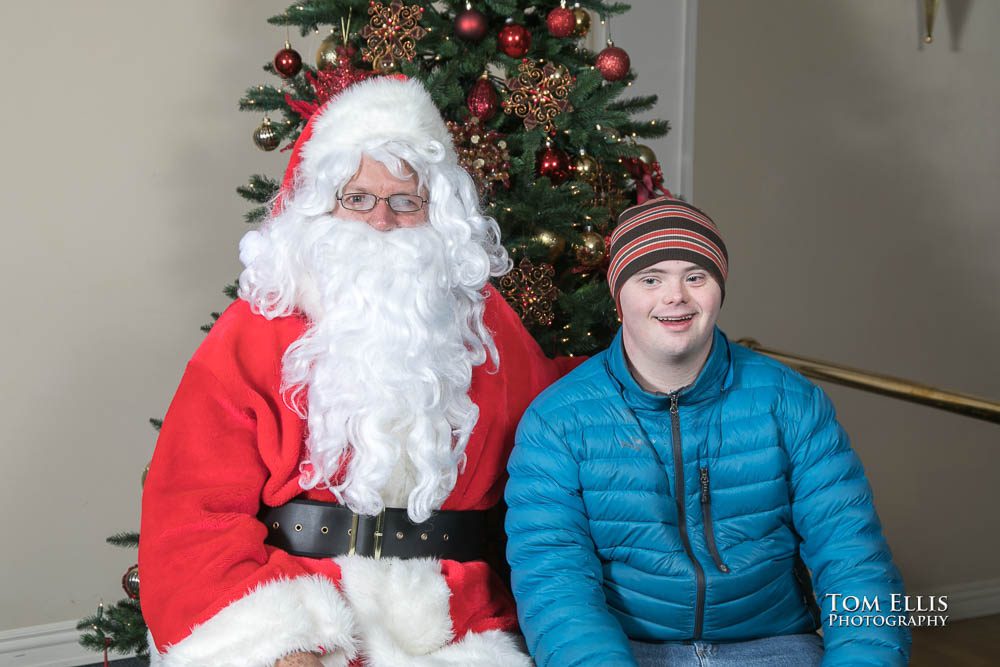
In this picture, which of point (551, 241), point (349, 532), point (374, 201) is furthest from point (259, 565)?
point (551, 241)

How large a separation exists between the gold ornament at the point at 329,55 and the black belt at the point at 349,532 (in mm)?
1177

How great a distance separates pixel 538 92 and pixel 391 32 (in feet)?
1.33

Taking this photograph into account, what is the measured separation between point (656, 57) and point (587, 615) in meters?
2.77

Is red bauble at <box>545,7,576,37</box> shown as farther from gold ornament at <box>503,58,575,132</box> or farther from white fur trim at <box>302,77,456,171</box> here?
white fur trim at <box>302,77,456,171</box>

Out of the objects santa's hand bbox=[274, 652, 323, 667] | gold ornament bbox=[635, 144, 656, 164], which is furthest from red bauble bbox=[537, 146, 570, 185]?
santa's hand bbox=[274, 652, 323, 667]

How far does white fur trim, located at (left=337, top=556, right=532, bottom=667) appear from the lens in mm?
1939

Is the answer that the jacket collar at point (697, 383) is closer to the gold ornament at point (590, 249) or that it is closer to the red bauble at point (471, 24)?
the gold ornament at point (590, 249)

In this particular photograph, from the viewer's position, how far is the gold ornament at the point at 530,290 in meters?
2.59

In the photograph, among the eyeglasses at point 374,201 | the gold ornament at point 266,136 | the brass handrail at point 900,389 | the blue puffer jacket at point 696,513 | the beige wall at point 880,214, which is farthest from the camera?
the beige wall at point 880,214

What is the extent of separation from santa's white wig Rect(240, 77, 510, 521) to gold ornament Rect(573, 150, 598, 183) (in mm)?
424

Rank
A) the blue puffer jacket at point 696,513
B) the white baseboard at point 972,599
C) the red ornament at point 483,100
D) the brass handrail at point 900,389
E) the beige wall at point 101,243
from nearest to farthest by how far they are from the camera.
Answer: the blue puffer jacket at point 696,513 < the brass handrail at point 900,389 < the red ornament at point 483,100 < the beige wall at point 101,243 < the white baseboard at point 972,599

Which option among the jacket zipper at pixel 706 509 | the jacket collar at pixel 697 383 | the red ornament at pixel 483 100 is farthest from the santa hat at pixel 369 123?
the jacket zipper at pixel 706 509

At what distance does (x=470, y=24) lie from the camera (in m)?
2.53

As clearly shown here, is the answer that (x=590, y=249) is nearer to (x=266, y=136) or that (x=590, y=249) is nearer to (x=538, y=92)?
(x=538, y=92)
